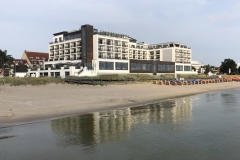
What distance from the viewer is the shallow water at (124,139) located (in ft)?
35.0

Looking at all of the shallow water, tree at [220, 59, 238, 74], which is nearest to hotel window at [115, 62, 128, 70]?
the shallow water

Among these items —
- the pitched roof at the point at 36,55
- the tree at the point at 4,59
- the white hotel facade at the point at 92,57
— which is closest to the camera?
the white hotel facade at the point at 92,57

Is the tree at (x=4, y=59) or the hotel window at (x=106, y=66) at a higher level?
the tree at (x=4, y=59)

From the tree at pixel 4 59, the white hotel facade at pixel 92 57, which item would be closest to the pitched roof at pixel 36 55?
the white hotel facade at pixel 92 57

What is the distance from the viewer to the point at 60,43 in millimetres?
96562

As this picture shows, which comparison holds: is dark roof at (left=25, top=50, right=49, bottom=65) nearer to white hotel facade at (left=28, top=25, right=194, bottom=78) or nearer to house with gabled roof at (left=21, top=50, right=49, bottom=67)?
house with gabled roof at (left=21, top=50, right=49, bottom=67)

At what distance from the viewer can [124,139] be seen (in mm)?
12984

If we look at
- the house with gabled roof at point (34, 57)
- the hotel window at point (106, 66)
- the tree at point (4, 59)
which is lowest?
the hotel window at point (106, 66)

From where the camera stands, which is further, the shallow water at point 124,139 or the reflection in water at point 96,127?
the reflection in water at point 96,127

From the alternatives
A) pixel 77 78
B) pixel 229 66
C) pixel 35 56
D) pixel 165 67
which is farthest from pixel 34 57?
pixel 229 66

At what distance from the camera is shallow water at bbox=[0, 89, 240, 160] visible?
35.0 feet

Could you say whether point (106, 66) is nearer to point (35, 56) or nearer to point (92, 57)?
point (92, 57)

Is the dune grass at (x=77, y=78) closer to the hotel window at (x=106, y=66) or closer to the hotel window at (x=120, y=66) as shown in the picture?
the hotel window at (x=120, y=66)

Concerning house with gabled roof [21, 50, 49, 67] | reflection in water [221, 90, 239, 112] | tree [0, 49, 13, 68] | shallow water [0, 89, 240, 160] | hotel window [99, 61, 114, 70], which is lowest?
shallow water [0, 89, 240, 160]
